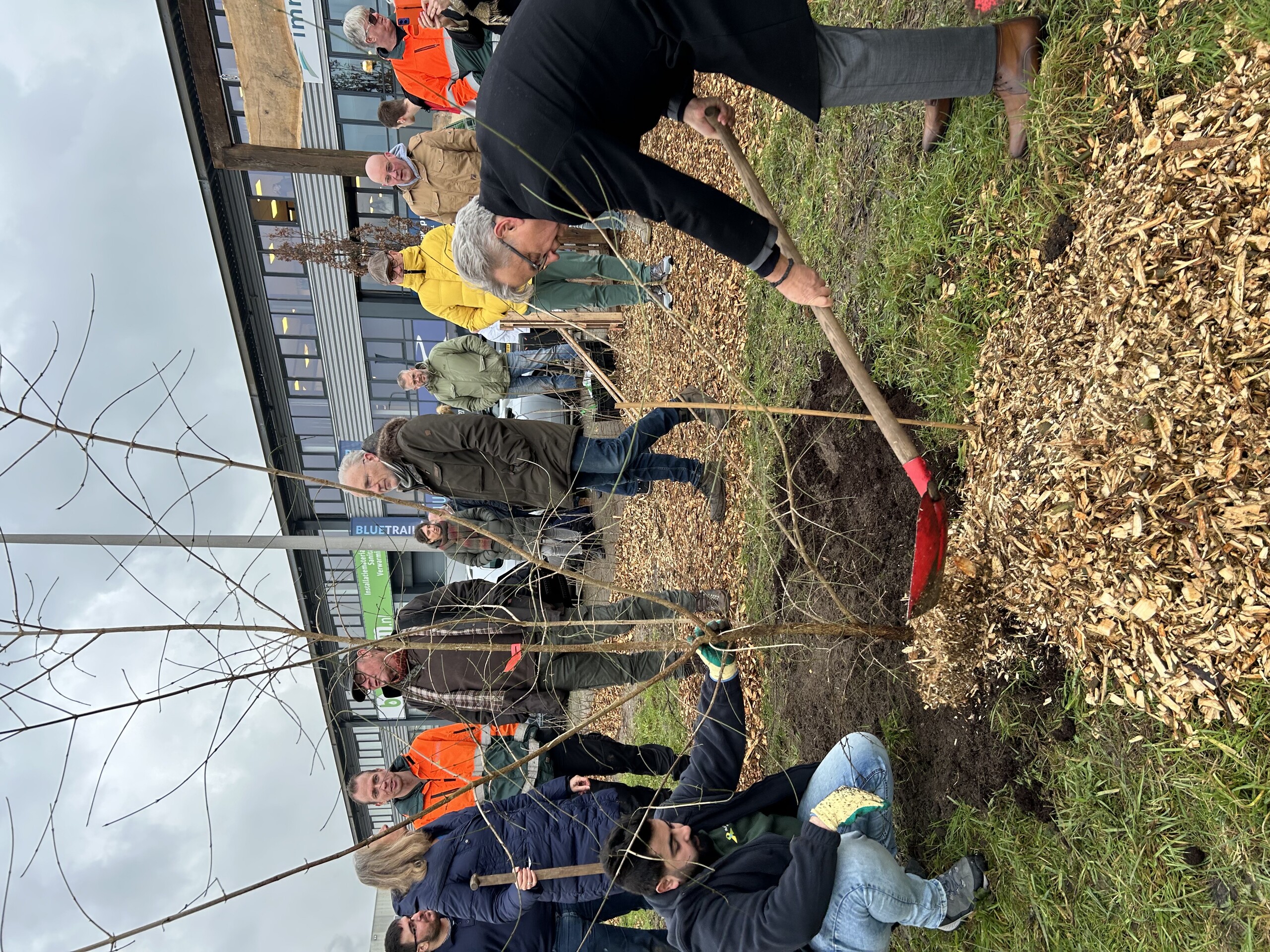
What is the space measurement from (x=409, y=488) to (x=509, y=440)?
0.62 metres

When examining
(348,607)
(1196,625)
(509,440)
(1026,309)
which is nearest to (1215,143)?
(1026,309)

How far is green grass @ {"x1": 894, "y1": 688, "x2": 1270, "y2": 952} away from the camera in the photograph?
1711 mm

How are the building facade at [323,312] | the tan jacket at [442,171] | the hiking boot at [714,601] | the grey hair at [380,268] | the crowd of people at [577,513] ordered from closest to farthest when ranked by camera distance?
the crowd of people at [577,513]
the hiking boot at [714,601]
the grey hair at [380,268]
the tan jacket at [442,171]
the building facade at [323,312]

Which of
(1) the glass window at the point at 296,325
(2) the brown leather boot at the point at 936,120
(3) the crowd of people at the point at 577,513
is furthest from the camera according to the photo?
(1) the glass window at the point at 296,325

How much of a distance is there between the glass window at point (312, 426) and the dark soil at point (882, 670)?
35.4ft

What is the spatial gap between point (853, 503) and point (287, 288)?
36.1 ft

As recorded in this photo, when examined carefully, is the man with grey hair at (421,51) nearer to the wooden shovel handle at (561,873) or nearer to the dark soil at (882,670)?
the dark soil at (882,670)

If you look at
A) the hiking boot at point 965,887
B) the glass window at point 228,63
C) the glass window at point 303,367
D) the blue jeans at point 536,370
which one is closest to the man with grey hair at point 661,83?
the hiking boot at point 965,887

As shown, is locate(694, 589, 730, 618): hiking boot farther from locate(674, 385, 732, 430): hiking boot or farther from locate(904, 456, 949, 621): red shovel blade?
locate(904, 456, 949, 621): red shovel blade

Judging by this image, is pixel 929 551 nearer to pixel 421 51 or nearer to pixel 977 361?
pixel 977 361

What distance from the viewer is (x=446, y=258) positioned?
487cm

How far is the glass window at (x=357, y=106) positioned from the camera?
396 inches

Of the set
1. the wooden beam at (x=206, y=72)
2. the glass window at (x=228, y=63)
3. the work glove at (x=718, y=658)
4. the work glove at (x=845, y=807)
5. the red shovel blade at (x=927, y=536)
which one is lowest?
the work glove at (x=845, y=807)

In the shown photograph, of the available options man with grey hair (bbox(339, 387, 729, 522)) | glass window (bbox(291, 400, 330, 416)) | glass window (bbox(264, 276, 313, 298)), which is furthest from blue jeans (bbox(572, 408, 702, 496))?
glass window (bbox(291, 400, 330, 416))
